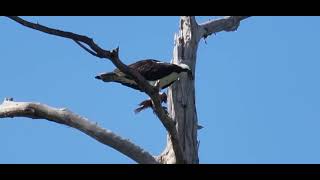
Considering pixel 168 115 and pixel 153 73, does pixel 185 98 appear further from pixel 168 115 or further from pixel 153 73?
pixel 168 115

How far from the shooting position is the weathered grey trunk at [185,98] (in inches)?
221

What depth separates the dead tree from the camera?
441cm

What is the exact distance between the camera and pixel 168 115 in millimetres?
5051

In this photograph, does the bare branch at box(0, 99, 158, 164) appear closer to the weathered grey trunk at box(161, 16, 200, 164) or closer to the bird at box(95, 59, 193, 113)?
the weathered grey trunk at box(161, 16, 200, 164)

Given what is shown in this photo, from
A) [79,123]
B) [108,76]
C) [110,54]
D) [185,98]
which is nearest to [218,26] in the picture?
[185,98]

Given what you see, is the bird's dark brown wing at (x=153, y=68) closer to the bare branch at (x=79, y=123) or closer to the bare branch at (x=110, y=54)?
the bare branch at (x=79, y=123)

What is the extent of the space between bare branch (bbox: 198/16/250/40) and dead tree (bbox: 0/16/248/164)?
0.44m

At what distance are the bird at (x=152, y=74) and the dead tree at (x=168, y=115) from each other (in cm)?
11

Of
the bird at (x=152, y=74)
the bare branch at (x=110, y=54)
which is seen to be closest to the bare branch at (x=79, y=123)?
the bare branch at (x=110, y=54)

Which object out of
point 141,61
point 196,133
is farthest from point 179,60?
point 196,133

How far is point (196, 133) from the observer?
230 inches
